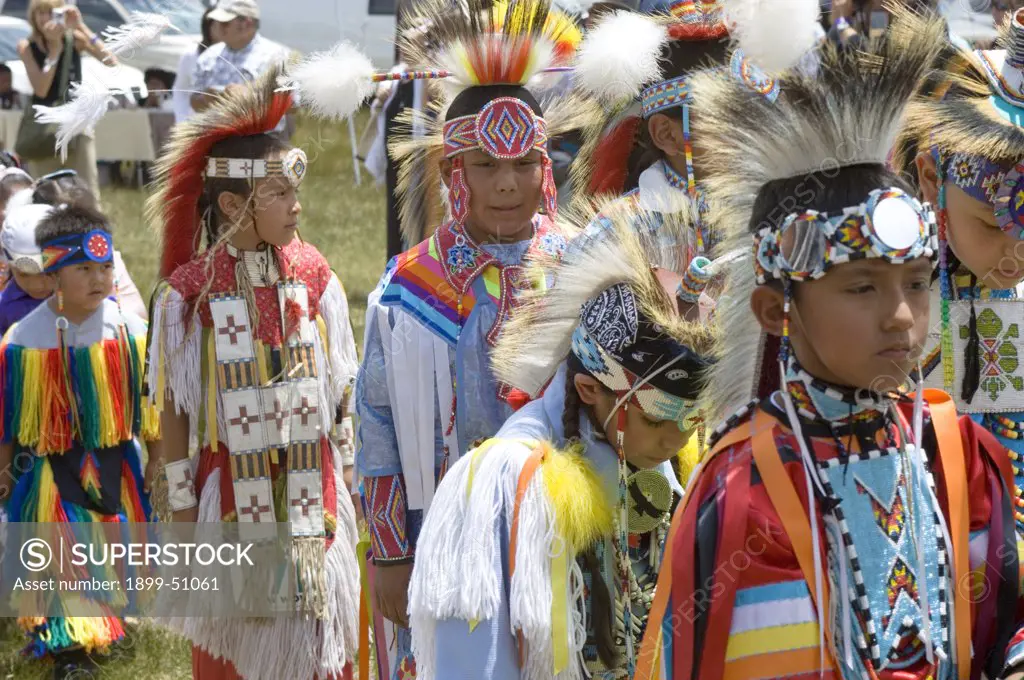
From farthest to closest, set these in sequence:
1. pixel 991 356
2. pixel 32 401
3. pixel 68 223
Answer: pixel 68 223
pixel 32 401
pixel 991 356

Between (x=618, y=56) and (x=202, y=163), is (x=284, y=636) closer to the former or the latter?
(x=202, y=163)

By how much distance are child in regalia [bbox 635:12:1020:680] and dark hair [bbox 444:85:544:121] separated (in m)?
1.28

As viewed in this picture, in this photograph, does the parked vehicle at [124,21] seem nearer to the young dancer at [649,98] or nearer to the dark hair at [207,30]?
the dark hair at [207,30]

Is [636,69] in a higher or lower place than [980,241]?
higher

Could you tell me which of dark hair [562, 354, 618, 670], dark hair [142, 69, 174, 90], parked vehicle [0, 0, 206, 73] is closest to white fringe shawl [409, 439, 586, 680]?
dark hair [562, 354, 618, 670]

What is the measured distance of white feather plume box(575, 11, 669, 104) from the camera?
10.4 ft

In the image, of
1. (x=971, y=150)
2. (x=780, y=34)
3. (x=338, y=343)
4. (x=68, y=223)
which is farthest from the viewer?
(x=68, y=223)

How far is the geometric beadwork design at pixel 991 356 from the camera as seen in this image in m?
2.94

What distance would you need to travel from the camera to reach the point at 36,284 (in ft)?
17.2

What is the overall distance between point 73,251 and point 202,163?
100 centimetres

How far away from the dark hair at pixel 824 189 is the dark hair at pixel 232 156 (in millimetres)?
2314

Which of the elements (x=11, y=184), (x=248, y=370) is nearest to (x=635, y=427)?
(x=248, y=370)

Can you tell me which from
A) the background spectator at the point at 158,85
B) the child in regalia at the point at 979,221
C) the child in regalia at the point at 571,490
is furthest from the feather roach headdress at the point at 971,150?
the background spectator at the point at 158,85

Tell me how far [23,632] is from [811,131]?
3934 mm
